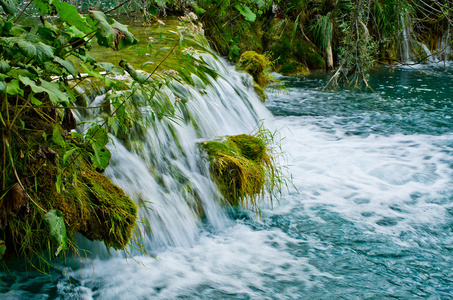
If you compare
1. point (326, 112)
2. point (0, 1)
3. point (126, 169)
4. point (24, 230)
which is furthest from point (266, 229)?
point (326, 112)

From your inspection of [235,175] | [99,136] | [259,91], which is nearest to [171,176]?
[235,175]

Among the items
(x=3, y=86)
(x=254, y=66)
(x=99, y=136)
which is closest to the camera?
(x=3, y=86)

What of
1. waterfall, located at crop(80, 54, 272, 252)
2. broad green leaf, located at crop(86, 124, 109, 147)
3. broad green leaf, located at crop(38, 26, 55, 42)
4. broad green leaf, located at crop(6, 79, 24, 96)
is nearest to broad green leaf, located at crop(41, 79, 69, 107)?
broad green leaf, located at crop(6, 79, 24, 96)

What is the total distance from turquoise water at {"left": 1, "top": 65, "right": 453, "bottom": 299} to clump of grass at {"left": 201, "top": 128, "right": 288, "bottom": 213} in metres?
0.14

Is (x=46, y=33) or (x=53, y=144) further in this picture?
(x=53, y=144)

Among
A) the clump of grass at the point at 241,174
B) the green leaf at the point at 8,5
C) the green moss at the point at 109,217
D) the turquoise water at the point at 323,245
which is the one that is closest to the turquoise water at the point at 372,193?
the turquoise water at the point at 323,245

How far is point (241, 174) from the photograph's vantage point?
344 centimetres

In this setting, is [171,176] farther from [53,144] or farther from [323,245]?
[323,245]

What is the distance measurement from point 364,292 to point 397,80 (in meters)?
6.87

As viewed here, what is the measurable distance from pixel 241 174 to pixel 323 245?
837mm

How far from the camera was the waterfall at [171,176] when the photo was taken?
3012mm

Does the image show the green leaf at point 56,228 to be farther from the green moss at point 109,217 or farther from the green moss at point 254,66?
the green moss at point 254,66

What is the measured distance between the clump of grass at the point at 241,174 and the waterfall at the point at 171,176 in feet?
0.31

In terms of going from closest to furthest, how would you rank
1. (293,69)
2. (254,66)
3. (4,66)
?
1. (4,66)
2. (254,66)
3. (293,69)
